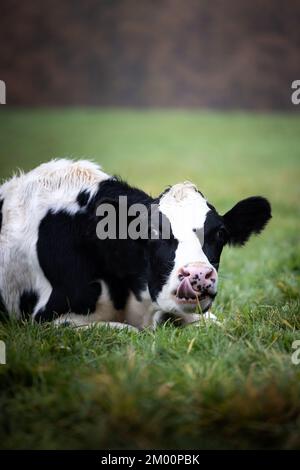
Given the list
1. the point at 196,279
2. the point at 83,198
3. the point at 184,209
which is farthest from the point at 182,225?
the point at 83,198

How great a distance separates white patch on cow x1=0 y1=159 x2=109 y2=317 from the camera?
4.34 metres

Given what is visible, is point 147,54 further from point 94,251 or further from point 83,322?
point 83,322

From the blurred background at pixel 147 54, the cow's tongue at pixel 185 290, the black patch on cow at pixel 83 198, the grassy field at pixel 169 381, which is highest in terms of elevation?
the blurred background at pixel 147 54

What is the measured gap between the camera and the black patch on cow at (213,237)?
398 centimetres

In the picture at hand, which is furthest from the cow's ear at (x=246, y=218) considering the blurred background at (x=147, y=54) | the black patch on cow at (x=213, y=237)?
the blurred background at (x=147, y=54)

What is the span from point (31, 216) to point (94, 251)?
0.50m

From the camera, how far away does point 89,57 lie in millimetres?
26719

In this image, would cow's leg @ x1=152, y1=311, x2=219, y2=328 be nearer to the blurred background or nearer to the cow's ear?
the cow's ear

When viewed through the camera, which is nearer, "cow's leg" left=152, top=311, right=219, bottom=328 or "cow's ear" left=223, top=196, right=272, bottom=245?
"cow's leg" left=152, top=311, right=219, bottom=328

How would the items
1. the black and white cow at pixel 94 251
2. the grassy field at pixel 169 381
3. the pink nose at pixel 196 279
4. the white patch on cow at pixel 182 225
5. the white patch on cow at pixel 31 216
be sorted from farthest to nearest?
1. the white patch on cow at pixel 31 216
2. the black and white cow at pixel 94 251
3. the white patch on cow at pixel 182 225
4. the pink nose at pixel 196 279
5. the grassy field at pixel 169 381

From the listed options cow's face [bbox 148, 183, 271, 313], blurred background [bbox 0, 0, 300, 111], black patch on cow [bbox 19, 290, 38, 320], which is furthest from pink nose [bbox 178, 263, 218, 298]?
blurred background [bbox 0, 0, 300, 111]

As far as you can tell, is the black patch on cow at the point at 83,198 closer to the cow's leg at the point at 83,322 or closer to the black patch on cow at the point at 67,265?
the black patch on cow at the point at 67,265

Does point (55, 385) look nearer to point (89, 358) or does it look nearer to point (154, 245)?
point (89, 358)
